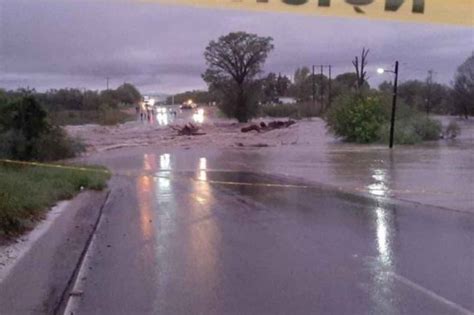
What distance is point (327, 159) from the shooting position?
34125 mm

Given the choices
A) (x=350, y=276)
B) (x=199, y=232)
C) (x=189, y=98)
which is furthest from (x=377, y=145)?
(x=189, y=98)

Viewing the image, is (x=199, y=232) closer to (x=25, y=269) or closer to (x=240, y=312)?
(x=25, y=269)

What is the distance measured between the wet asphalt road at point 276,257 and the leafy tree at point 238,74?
55129 mm

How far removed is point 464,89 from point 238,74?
21.3 m

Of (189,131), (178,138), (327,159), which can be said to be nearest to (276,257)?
(327,159)

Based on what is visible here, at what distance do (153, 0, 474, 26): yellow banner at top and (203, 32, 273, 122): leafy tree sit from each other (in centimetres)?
6751

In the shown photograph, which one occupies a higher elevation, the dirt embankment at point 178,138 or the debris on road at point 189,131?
the debris on road at point 189,131

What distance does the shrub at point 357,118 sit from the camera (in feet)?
166

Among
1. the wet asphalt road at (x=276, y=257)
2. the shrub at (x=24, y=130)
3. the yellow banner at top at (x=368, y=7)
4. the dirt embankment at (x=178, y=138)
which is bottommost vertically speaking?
the dirt embankment at (x=178, y=138)

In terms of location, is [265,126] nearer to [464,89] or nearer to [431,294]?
[464,89]

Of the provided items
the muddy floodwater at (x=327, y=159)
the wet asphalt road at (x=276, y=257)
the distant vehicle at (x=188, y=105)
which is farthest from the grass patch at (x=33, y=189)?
the distant vehicle at (x=188, y=105)

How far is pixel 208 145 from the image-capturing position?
153ft

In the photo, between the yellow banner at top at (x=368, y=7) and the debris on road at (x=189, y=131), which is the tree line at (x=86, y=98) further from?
the yellow banner at top at (x=368, y=7)

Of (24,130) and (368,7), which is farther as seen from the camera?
(24,130)
